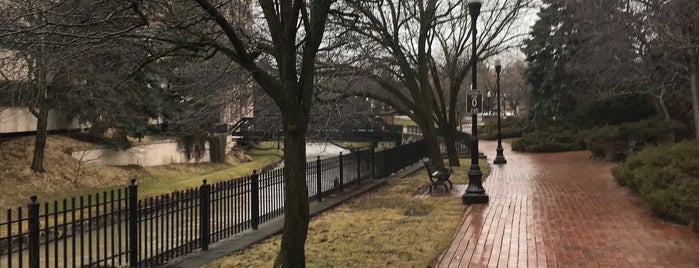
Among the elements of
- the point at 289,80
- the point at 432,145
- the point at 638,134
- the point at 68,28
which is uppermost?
the point at 68,28

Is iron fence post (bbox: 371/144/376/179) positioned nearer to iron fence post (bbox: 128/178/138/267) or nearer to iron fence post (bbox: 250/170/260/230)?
iron fence post (bbox: 250/170/260/230)

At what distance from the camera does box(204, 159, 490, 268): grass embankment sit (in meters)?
7.08

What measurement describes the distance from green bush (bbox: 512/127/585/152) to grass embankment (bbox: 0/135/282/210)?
54.5 feet

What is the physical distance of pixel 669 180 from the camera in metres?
9.96

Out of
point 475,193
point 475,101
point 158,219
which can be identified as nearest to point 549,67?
point 475,101

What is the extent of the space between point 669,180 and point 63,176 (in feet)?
61.4

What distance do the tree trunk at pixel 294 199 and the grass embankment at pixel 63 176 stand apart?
1327 cm

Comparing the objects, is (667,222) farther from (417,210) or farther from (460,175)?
(460,175)

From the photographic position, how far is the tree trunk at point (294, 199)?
5668 millimetres

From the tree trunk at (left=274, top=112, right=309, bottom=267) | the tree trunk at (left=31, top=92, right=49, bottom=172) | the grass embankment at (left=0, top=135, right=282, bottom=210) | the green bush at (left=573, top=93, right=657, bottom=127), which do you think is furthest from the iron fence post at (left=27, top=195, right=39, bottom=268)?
the green bush at (left=573, top=93, right=657, bottom=127)

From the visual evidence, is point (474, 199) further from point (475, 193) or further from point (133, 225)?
point (133, 225)

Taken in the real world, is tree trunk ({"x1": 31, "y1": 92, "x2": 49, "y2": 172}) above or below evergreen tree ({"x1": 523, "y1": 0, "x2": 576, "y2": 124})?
below

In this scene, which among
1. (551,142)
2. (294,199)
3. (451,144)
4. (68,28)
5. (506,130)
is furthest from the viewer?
(506,130)

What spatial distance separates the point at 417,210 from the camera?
11.1 meters
